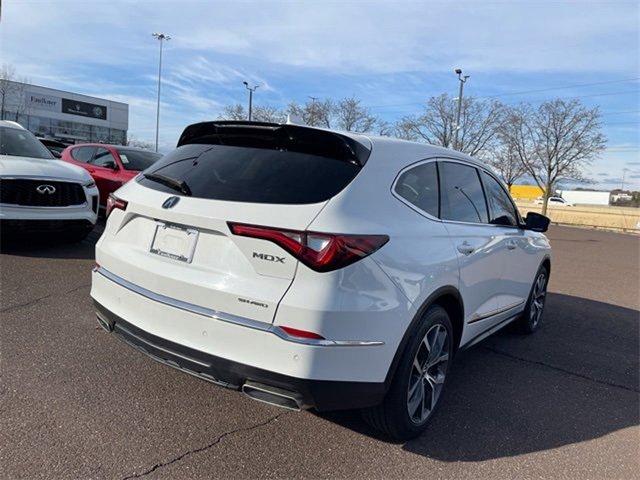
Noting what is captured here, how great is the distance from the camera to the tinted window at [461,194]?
3.55 metres

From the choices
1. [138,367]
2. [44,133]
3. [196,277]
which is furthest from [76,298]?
[44,133]

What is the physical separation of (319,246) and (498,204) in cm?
259

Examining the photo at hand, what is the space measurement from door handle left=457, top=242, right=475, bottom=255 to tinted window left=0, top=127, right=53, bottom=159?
6859 millimetres

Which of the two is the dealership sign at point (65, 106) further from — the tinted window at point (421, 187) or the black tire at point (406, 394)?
the black tire at point (406, 394)

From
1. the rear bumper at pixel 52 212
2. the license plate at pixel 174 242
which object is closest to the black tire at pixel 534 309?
the license plate at pixel 174 242

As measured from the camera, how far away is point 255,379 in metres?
2.55

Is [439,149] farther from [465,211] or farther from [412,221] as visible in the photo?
[412,221]

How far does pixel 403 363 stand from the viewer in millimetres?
2830

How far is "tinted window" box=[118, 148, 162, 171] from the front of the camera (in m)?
10.6

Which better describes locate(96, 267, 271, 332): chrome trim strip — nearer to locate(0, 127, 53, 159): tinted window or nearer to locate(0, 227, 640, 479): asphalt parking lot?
locate(0, 227, 640, 479): asphalt parking lot

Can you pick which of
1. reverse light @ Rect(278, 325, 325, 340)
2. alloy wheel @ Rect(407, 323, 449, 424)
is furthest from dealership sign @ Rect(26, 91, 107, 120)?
reverse light @ Rect(278, 325, 325, 340)

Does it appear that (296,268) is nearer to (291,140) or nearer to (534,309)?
(291,140)

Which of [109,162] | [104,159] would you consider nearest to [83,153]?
[104,159]

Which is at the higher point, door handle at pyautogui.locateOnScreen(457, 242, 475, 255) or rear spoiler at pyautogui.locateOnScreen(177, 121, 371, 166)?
rear spoiler at pyautogui.locateOnScreen(177, 121, 371, 166)
